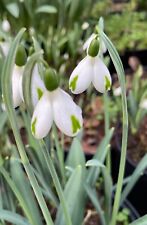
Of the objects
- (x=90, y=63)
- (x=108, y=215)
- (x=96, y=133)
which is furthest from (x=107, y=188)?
(x=96, y=133)

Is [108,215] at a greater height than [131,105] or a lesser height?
lesser

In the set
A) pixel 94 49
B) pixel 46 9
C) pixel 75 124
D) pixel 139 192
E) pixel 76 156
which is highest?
pixel 46 9

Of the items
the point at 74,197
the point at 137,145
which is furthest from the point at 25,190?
the point at 137,145

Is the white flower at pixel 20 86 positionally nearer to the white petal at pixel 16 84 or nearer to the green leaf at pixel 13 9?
the white petal at pixel 16 84

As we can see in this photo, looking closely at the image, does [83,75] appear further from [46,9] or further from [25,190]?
[46,9]

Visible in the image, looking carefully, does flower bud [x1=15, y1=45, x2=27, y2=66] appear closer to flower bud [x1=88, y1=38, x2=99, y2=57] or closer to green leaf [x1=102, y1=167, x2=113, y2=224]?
flower bud [x1=88, y1=38, x2=99, y2=57]

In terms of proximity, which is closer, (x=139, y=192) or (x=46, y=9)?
(x=139, y=192)

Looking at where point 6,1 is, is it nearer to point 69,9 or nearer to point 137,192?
point 69,9
